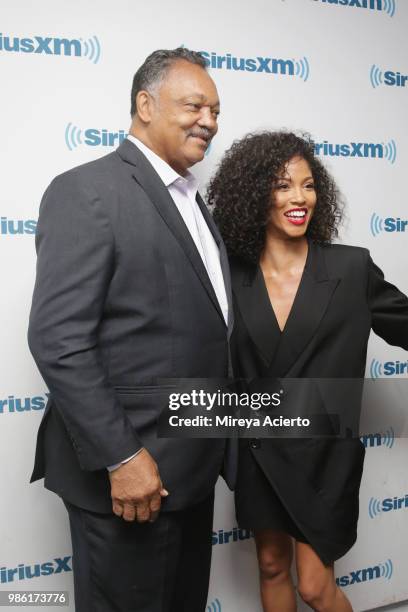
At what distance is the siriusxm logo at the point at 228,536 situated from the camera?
6.84ft

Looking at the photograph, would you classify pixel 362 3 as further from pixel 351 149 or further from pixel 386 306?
A: pixel 386 306

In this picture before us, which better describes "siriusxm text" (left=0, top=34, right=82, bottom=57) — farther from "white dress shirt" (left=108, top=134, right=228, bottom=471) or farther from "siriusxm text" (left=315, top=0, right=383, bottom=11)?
"siriusxm text" (left=315, top=0, right=383, bottom=11)

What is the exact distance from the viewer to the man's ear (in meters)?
1.43

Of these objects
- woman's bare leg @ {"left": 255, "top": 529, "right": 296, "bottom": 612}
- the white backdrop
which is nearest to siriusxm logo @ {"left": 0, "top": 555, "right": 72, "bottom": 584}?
the white backdrop

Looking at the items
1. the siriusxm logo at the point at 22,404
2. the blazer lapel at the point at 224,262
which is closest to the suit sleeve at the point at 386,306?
the blazer lapel at the point at 224,262

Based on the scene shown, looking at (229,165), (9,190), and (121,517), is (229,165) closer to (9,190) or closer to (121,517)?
(9,190)

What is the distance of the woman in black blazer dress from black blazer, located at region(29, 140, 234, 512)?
0.65 ft

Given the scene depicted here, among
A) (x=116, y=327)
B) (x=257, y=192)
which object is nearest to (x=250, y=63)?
(x=257, y=192)

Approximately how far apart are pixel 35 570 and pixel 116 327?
990 mm

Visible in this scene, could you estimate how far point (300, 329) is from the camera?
1535 mm

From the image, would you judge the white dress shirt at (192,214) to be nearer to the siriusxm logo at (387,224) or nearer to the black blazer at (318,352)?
the black blazer at (318,352)

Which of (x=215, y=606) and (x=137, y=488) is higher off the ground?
(x=137, y=488)

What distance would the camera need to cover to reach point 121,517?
1303 mm

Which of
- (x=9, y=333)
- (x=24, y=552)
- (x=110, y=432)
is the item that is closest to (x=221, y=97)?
(x=9, y=333)
